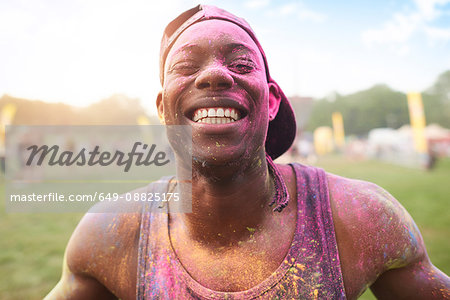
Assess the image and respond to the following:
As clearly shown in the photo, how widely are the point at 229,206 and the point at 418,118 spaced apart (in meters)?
17.2

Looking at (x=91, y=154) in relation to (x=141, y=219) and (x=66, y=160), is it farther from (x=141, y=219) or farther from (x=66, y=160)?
(x=141, y=219)

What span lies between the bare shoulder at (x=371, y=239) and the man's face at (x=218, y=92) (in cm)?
56

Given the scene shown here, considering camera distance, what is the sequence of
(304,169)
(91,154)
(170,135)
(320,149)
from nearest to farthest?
(170,135), (304,169), (91,154), (320,149)

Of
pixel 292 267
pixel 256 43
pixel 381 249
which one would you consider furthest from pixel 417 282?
pixel 256 43

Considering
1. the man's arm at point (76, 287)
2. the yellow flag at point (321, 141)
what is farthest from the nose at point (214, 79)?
the yellow flag at point (321, 141)

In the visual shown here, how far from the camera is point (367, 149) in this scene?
105 ft

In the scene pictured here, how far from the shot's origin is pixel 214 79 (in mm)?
1377

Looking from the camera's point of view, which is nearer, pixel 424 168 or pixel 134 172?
pixel 134 172

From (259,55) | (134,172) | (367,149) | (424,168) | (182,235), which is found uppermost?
(367,149)

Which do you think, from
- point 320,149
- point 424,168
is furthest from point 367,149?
point 424,168

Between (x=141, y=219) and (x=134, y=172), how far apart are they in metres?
0.51

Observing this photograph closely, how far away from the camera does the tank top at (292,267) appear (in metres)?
1.38

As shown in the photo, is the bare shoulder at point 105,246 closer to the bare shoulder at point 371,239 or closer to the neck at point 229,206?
the neck at point 229,206

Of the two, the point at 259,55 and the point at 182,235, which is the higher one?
the point at 259,55
